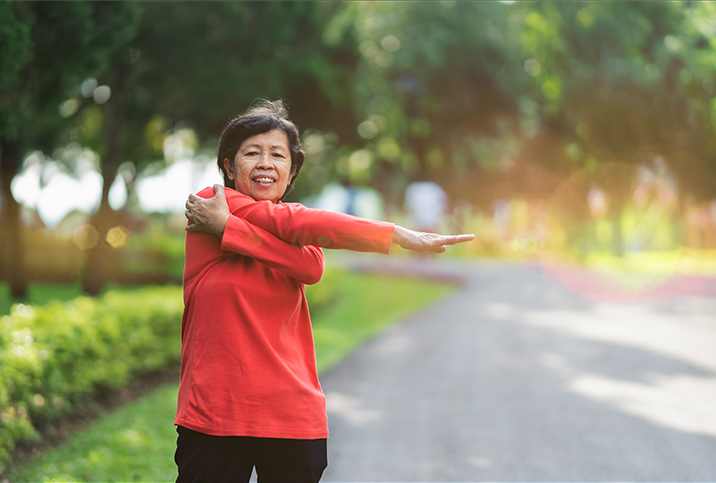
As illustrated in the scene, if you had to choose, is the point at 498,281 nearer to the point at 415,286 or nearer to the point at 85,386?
the point at 415,286

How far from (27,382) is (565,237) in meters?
28.8

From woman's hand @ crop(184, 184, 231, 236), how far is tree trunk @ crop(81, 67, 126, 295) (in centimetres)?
836

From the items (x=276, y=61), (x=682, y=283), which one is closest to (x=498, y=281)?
(x=682, y=283)

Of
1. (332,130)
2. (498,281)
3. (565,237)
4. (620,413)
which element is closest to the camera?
(620,413)

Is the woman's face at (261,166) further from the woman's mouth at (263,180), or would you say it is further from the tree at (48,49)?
the tree at (48,49)

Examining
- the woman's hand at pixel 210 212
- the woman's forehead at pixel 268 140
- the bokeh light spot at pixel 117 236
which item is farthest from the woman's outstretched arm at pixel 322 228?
the bokeh light spot at pixel 117 236

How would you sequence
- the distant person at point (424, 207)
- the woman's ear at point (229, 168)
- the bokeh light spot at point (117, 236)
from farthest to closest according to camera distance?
the distant person at point (424, 207) < the bokeh light spot at point (117, 236) < the woman's ear at point (229, 168)

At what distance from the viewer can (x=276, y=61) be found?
9.73 meters

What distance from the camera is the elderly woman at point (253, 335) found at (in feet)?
6.54

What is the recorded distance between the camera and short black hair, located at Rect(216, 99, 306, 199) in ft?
7.23

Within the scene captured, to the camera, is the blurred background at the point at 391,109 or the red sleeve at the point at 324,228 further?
the blurred background at the point at 391,109

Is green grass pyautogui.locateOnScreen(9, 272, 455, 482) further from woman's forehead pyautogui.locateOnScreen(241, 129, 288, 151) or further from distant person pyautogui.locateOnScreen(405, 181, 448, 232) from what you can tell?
distant person pyautogui.locateOnScreen(405, 181, 448, 232)

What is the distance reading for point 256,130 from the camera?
220 centimetres

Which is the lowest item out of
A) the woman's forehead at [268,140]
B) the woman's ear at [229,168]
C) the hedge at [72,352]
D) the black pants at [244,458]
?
the hedge at [72,352]
